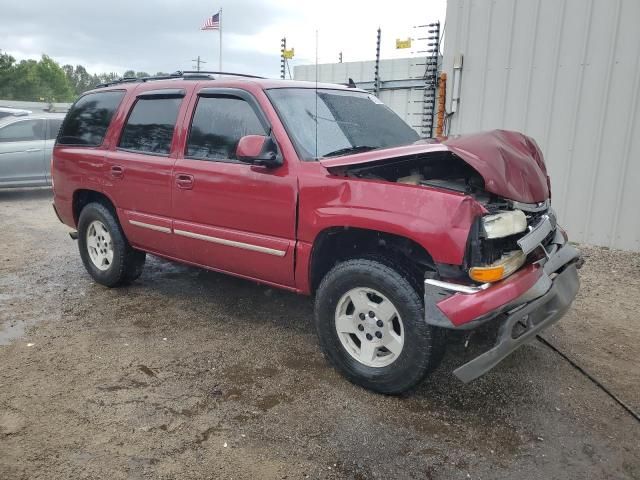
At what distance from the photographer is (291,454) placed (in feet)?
8.77

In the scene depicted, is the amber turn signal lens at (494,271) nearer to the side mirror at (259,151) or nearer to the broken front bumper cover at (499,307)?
the broken front bumper cover at (499,307)

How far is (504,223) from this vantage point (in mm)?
2887

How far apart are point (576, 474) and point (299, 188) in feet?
7.22

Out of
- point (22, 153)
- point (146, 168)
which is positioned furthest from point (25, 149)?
point (146, 168)

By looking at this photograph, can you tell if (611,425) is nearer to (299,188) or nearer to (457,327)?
(457,327)

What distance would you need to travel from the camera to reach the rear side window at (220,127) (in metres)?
3.93

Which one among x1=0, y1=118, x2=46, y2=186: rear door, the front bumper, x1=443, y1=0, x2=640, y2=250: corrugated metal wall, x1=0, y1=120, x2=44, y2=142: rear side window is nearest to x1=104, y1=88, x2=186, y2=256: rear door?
the front bumper

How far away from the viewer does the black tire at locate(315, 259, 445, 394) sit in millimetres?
2977

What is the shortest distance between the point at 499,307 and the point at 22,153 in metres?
10.9

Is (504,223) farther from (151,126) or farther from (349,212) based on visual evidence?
(151,126)

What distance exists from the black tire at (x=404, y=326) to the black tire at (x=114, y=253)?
245 cm

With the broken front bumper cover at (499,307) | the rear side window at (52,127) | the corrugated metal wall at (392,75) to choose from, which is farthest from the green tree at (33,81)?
the broken front bumper cover at (499,307)

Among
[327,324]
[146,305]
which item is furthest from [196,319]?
[327,324]

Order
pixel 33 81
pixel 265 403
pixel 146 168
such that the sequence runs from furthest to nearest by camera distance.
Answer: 1. pixel 33 81
2. pixel 146 168
3. pixel 265 403
